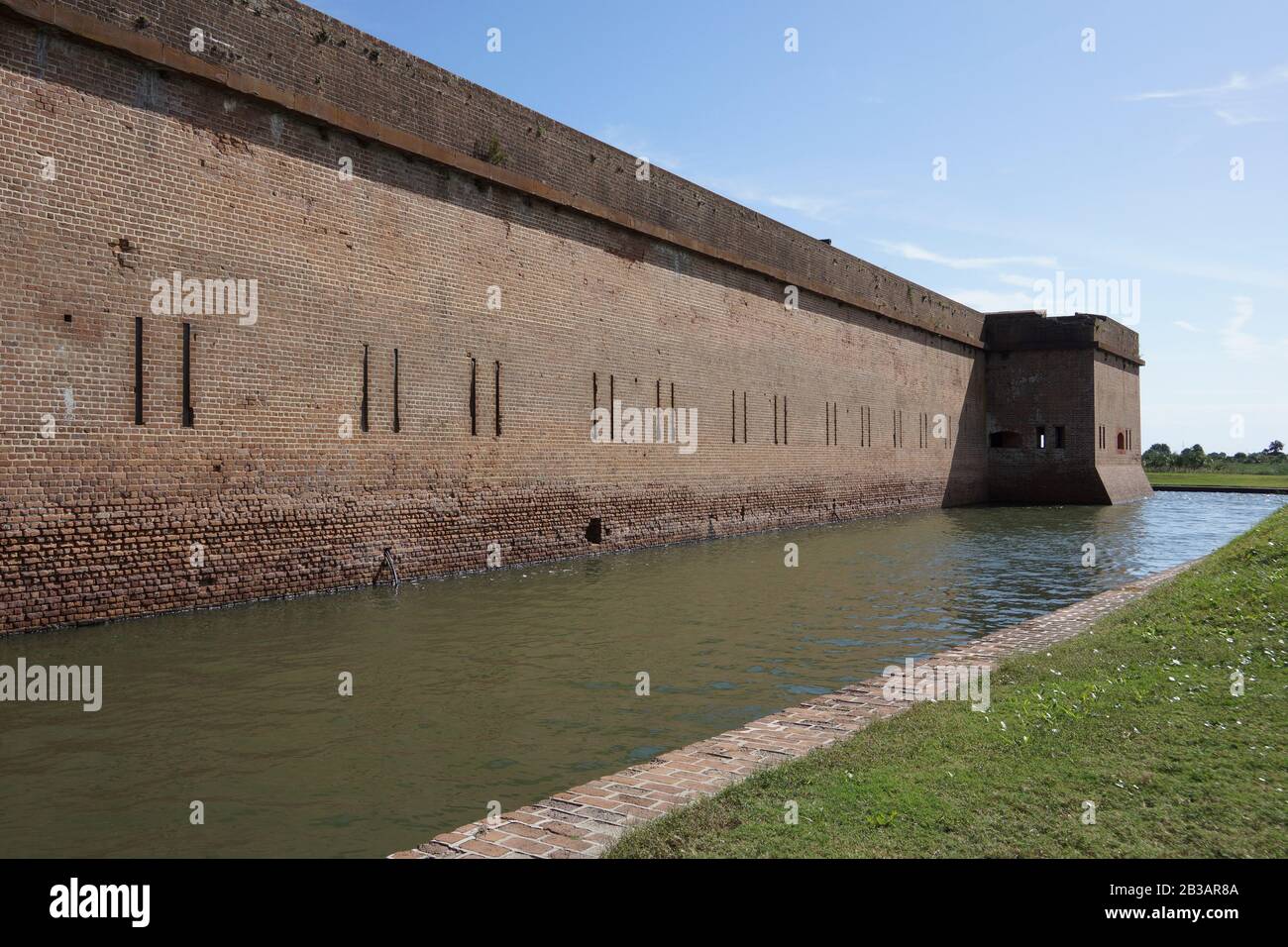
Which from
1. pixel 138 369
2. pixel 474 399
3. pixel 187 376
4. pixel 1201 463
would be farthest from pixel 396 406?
pixel 1201 463

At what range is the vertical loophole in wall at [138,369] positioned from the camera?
9.30m

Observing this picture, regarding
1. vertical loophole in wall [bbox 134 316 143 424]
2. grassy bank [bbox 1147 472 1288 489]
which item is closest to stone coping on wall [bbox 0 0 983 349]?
vertical loophole in wall [bbox 134 316 143 424]

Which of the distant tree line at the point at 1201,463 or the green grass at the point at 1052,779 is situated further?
the distant tree line at the point at 1201,463

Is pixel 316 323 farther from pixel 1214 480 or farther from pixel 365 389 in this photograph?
pixel 1214 480

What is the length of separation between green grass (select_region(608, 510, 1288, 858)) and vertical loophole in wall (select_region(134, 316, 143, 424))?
25.4ft

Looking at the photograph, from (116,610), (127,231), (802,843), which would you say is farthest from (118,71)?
(802,843)

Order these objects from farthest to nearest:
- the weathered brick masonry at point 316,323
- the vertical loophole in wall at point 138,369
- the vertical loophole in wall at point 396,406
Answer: the vertical loophole in wall at point 396,406 → the vertical loophole in wall at point 138,369 → the weathered brick masonry at point 316,323

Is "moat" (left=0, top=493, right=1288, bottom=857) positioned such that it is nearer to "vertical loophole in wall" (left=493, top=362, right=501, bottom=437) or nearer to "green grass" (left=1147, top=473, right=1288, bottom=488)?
"vertical loophole in wall" (left=493, top=362, right=501, bottom=437)

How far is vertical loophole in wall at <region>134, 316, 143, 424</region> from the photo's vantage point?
9.30 metres

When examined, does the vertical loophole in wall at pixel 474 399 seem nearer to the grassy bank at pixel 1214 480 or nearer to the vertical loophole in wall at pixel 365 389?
the vertical loophole in wall at pixel 365 389

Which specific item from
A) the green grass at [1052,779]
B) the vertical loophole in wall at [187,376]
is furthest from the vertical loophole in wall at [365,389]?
the green grass at [1052,779]

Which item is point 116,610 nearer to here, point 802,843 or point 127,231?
point 127,231

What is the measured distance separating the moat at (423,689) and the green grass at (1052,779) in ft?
3.84

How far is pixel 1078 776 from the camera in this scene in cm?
392
